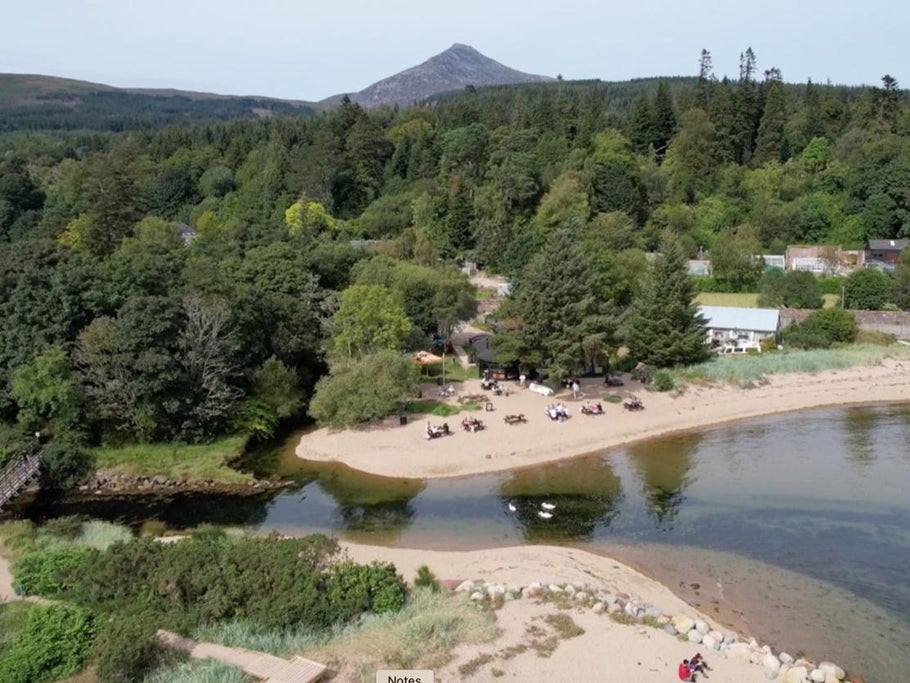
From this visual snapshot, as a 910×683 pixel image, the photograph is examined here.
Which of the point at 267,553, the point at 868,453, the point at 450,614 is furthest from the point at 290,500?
the point at 868,453

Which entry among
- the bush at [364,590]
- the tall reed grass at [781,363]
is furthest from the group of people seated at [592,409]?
the bush at [364,590]

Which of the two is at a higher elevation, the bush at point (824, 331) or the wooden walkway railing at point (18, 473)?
the bush at point (824, 331)

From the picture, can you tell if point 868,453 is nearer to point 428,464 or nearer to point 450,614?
point 428,464

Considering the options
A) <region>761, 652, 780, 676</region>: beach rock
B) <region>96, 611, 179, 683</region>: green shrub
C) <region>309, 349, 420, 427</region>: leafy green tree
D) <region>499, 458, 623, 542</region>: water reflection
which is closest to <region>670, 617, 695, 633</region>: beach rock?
<region>761, 652, 780, 676</region>: beach rock

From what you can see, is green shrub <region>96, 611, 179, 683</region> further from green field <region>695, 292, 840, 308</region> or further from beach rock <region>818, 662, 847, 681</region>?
green field <region>695, 292, 840, 308</region>

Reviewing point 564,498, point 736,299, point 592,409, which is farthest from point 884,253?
point 564,498

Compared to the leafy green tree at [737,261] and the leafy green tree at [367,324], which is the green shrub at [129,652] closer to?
the leafy green tree at [367,324]
